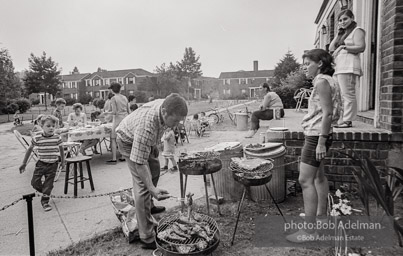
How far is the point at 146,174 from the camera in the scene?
118 inches

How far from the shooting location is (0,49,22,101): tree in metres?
31.1

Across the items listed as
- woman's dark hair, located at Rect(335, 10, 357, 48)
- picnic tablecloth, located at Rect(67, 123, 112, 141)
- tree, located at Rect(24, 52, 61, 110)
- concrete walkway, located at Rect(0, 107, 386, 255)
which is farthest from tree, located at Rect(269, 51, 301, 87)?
tree, located at Rect(24, 52, 61, 110)

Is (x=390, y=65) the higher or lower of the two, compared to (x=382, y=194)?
higher

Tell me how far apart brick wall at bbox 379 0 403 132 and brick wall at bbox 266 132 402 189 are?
0.26m

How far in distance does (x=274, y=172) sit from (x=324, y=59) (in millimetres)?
2038

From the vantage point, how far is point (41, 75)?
4647 cm

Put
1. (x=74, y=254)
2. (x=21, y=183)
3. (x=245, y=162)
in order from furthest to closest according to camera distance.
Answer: (x=21, y=183) → (x=245, y=162) → (x=74, y=254)

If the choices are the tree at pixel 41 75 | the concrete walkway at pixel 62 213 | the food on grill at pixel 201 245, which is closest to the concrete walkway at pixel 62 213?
the concrete walkway at pixel 62 213

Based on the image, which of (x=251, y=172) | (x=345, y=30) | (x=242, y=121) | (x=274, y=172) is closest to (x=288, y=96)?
(x=242, y=121)

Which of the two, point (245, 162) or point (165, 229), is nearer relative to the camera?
point (165, 229)

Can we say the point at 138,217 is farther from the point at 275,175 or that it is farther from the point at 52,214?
the point at 275,175

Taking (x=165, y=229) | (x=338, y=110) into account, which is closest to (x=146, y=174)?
(x=165, y=229)

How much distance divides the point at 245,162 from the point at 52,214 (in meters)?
3.01

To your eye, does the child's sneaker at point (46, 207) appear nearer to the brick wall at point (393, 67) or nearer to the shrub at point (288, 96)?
the brick wall at point (393, 67)
